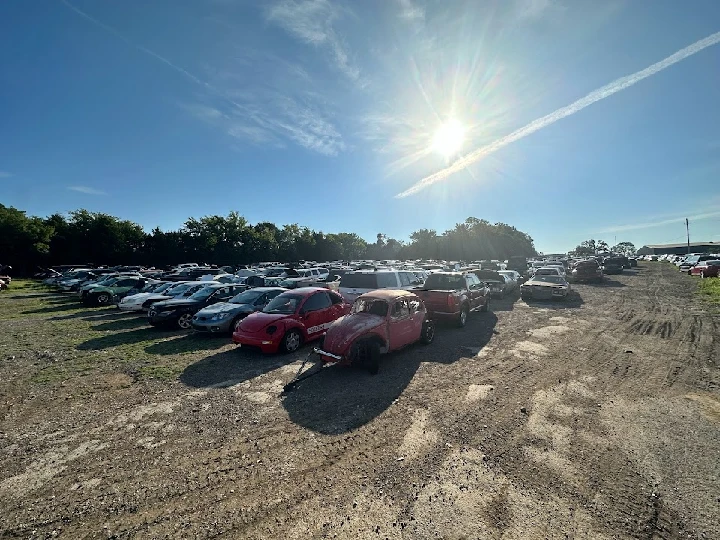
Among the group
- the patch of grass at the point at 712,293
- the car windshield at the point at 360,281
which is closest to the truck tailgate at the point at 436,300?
the car windshield at the point at 360,281

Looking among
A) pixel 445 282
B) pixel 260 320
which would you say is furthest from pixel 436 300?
pixel 260 320

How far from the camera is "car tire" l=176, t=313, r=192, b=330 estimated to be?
12.1 meters

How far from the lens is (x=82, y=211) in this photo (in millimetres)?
49219

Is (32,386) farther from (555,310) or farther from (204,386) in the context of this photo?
(555,310)

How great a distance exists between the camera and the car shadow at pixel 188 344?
9453mm

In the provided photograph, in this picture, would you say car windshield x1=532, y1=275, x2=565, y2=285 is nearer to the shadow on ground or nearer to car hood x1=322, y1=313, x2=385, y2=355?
the shadow on ground

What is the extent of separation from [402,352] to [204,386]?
4931mm

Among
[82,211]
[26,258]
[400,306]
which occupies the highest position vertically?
[82,211]

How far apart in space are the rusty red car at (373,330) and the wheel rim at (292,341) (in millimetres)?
1784

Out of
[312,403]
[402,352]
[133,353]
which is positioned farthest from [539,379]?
[133,353]

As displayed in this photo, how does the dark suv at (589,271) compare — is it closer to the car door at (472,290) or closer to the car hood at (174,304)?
the car door at (472,290)

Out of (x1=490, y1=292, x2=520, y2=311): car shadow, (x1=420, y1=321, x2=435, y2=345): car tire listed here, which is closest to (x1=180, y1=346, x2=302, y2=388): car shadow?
(x1=420, y1=321, x2=435, y2=345): car tire

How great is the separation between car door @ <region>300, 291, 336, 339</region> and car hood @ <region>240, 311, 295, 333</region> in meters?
0.49

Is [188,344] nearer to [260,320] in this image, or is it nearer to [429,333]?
[260,320]
